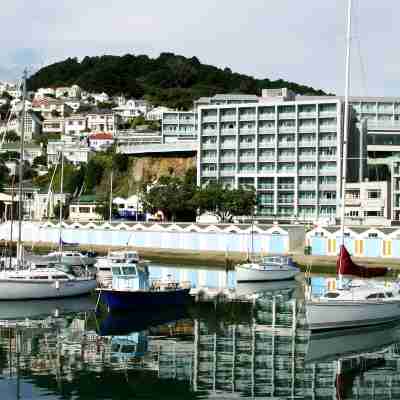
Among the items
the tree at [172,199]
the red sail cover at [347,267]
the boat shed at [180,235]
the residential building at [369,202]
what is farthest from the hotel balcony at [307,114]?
the red sail cover at [347,267]

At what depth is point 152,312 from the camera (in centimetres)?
5191

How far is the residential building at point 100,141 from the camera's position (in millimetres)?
192750

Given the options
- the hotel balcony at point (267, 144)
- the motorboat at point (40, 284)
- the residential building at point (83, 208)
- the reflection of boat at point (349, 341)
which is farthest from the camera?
the residential building at point (83, 208)

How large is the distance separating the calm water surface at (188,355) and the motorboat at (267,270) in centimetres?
1677

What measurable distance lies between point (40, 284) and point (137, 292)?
8.42m

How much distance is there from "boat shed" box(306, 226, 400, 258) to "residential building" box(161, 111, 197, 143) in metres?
84.0

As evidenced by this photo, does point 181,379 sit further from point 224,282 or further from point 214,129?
point 214,129

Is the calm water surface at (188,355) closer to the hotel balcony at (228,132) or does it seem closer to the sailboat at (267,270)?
the sailboat at (267,270)

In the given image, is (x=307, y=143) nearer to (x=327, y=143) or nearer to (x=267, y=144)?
(x=327, y=143)

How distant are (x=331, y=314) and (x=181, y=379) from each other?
13.0 m

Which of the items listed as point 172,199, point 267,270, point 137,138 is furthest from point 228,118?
point 267,270

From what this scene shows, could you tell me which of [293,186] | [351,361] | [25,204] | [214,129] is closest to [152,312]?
[351,361]

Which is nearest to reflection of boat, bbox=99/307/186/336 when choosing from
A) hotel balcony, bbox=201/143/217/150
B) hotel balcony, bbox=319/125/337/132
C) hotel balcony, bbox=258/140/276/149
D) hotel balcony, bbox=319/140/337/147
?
hotel balcony, bbox=319/140/337/147

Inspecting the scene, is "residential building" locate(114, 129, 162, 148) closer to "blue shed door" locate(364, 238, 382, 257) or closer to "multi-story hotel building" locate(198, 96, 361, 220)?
"multi-story hotel building" locate(198, 96, 361, 220)
